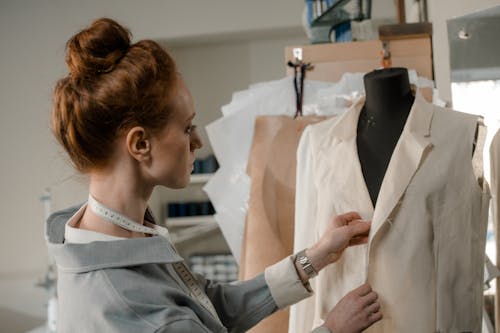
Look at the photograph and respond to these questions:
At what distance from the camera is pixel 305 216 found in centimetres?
161

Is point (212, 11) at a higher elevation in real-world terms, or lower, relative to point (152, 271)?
higher

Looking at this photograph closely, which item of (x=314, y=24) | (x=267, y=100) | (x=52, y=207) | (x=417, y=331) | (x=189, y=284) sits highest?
(x=314, y=24)

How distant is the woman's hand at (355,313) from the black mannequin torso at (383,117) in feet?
0.78

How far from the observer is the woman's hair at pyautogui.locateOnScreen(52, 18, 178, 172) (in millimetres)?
1047

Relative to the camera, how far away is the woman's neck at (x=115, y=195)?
1.10m

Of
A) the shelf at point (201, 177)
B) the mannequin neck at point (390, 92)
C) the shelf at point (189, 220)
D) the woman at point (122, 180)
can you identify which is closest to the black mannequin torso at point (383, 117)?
the mannequin neck at point (390, 92)

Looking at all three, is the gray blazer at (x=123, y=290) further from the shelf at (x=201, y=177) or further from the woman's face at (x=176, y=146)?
the shelf at (x=201, y=177)

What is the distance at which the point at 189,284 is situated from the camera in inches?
47.0

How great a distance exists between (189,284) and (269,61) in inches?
154

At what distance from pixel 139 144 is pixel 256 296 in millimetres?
472

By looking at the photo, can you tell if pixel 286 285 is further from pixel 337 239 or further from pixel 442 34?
pixel 442 34

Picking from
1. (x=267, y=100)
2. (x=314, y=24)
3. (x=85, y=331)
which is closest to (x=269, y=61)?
(x=314, y=24)

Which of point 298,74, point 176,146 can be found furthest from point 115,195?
point 298,74

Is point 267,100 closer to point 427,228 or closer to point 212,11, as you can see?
point 427,228
